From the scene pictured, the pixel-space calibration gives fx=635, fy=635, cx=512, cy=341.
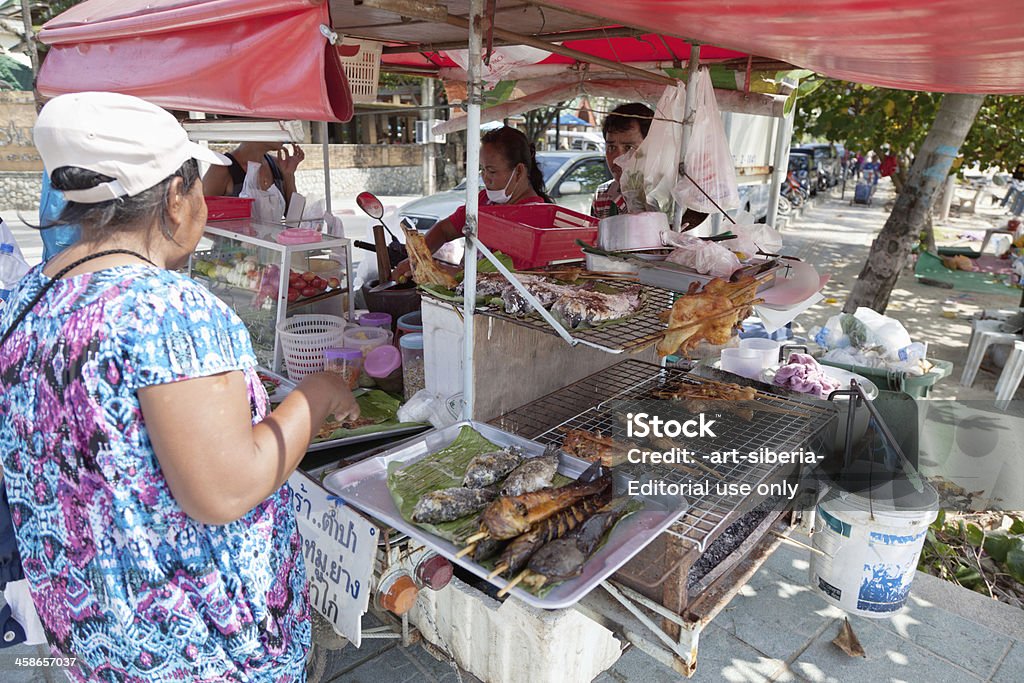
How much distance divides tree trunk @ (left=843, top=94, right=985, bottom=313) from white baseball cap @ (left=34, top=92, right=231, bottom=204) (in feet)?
21.6

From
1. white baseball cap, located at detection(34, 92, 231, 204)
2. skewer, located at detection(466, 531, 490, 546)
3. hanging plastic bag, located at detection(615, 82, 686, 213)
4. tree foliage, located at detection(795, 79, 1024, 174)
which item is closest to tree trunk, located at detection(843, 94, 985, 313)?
tree foliage, located at detection(795, 79, 1024, 174)

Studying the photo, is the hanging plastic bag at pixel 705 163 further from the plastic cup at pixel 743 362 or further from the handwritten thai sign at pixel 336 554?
the handwritten thai sign at pixel 336 554

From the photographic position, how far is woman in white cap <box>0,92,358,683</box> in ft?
4.05

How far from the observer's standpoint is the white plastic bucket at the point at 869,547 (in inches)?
93.0

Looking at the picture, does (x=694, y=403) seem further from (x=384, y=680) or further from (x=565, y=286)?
(x=384, y=680)

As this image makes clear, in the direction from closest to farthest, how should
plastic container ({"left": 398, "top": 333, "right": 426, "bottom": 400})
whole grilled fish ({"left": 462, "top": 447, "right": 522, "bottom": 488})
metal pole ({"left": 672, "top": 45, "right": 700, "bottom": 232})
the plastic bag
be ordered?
whole grilled fish ({"left": 462, "top": 447, "right": 522, "bottom": 488}) → the plastic bag → plastic container ({"left": 398, "top": 333, "right": 426, "bottom": 400}) → metal pole ({"left": 672, "top": 45, "right": 700, "bottom": 232})

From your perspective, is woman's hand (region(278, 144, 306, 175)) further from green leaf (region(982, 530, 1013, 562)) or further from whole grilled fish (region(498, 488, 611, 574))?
green leaf (region(982, 530, 1013, 562))

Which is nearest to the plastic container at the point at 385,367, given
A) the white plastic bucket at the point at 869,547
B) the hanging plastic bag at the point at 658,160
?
the hanging plastic bag at the point at 658,160

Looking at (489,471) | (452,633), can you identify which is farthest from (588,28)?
(452,633)

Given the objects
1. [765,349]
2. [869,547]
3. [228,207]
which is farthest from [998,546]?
[228,207]

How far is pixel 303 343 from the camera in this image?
3.06 m

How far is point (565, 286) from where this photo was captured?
2391 millimetres

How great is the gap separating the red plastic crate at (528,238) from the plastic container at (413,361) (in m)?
0.56

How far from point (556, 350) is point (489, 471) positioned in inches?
35.4
